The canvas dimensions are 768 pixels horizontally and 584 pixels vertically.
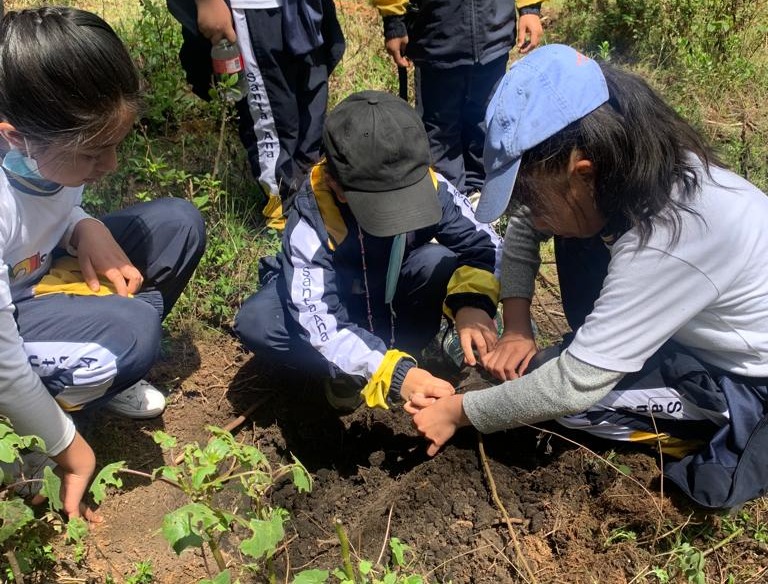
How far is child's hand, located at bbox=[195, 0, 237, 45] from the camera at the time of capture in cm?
271

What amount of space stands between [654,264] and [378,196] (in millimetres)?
721

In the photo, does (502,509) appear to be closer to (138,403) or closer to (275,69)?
(138,403)

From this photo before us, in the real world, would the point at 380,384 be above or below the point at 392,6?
below

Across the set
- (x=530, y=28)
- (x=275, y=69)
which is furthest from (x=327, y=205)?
(x=530, y=28)

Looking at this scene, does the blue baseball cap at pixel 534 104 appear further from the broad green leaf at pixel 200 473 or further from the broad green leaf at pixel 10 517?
the broad green leaf at pixel 10 517

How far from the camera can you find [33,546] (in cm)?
169

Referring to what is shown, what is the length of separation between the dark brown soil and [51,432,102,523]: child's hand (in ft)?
0.53

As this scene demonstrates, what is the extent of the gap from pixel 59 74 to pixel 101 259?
658 millimetres

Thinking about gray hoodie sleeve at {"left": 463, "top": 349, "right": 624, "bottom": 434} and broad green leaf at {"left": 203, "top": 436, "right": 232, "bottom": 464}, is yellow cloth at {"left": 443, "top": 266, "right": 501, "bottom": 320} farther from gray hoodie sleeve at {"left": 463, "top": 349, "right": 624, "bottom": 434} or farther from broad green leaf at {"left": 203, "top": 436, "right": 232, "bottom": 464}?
broad green leaf at {"left": 203, "top": 436, "right": 232, "bottom": 464}

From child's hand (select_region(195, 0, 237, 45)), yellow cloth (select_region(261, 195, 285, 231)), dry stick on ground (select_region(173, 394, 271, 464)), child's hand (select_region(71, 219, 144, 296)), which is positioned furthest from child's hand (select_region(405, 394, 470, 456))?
child's hand (select_region(195, 0, 237, 45))

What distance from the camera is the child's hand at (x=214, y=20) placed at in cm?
271

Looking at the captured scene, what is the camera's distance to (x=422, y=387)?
2.06 m

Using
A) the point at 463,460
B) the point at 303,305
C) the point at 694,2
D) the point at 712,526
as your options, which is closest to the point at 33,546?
the point at 303,305

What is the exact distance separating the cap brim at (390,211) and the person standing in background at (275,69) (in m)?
1.17
